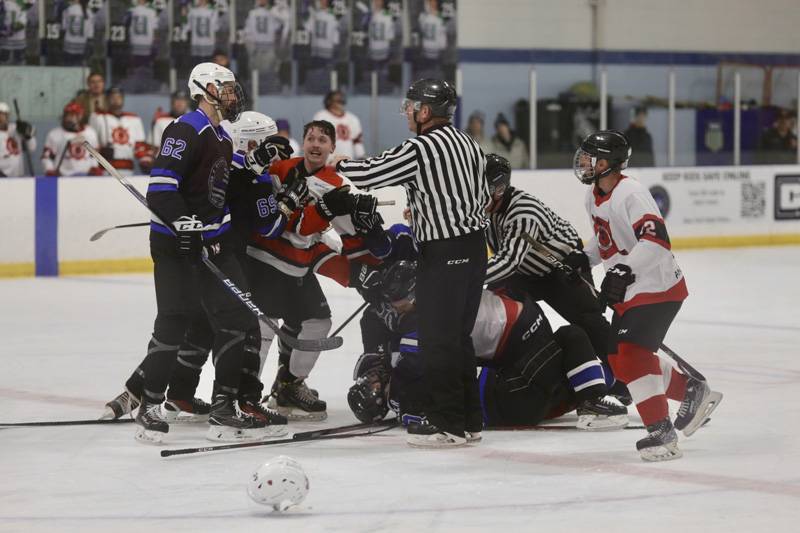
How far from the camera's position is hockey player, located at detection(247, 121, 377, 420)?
18.0 ft

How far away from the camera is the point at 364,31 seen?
14.3m

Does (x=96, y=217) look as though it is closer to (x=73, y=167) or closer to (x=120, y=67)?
(x=73, y=167)

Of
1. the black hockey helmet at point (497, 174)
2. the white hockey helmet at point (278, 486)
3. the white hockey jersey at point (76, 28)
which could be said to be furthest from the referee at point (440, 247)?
the white hockey jersey at point (76, 28)

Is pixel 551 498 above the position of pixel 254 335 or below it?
below

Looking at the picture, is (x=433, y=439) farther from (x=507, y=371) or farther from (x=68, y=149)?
(x=68, y=149)

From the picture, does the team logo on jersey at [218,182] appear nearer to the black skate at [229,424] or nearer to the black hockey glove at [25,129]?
the black skate at [229,424]

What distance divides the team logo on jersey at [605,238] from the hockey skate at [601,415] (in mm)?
674

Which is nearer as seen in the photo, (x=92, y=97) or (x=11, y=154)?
(x=11, y=154)

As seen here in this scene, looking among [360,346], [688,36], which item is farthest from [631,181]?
[688,36]

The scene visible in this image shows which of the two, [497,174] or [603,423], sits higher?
[497,174]

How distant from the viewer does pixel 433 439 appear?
491cm

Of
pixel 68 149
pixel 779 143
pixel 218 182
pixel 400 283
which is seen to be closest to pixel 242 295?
pixel 218 182

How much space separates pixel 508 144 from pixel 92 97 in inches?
158

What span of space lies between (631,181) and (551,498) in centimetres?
122
